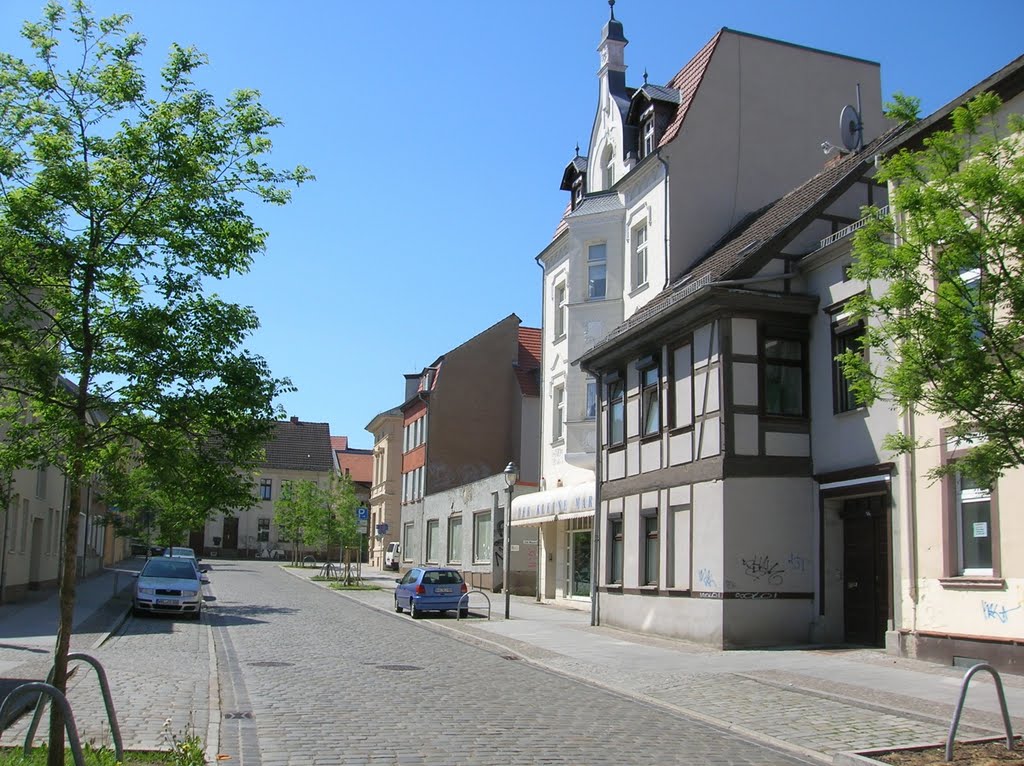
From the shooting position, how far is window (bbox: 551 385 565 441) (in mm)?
32938

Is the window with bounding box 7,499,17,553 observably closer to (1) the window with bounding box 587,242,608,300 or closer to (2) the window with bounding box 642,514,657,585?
(2) the window with bounding box 642,514,657,585

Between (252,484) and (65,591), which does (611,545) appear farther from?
(65,591)

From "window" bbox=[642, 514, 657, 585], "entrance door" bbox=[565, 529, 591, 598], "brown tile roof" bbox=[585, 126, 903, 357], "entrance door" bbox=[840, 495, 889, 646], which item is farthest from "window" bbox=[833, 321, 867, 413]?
"entrance door" bbox=[565, 529, 591, 598]

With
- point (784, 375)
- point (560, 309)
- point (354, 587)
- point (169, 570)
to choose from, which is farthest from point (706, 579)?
point (354, 587)

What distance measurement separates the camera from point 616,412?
84.3 ft

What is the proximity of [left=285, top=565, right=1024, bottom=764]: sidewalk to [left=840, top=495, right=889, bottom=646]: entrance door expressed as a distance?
2.18 ft

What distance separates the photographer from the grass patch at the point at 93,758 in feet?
25.2

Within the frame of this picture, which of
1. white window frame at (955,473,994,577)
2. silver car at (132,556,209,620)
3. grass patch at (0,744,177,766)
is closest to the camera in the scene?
grass patch at (0,744,177,766)

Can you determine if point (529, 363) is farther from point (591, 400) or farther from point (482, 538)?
point (591, 400)

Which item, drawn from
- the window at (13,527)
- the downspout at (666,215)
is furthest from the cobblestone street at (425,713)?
the downspout at (666,215)

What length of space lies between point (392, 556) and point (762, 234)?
4100 centimetres

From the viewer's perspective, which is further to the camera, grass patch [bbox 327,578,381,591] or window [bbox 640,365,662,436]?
grass patch [bbox 327,578,381,591]

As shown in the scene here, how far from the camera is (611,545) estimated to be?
25.7 meters

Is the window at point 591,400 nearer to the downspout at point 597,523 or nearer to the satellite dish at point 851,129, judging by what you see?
the downspout at point 597,523
